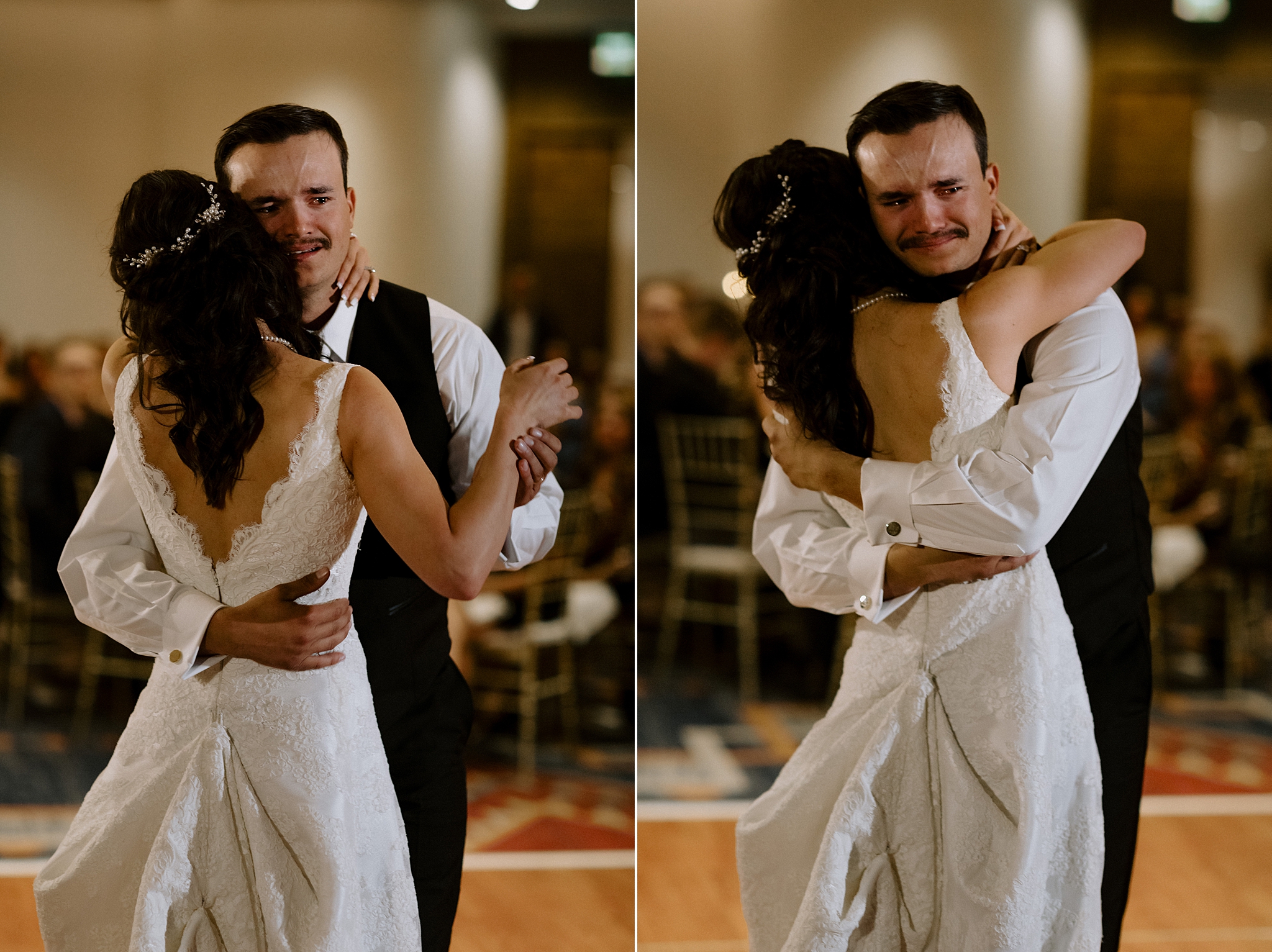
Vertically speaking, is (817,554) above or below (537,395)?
below

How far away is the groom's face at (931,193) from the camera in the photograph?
1.73 m

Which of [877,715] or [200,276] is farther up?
[200,276]

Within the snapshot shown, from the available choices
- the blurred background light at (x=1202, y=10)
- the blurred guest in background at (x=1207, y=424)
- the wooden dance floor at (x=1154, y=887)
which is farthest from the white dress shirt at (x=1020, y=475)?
the blurred background light at (x=1202, y=10)

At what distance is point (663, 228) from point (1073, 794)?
17.1ft

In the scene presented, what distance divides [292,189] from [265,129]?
0.34ft

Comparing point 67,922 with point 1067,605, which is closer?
point 67,922

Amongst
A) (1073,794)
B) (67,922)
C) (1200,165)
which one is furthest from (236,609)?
(1200,165)

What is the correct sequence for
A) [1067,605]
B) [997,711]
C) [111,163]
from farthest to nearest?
[111,163]
[1067,605]
[997,711]

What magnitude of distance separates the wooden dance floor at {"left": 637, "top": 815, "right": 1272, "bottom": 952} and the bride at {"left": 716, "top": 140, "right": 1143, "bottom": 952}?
57.9 inches

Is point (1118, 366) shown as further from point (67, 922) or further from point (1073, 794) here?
point (67, 922)

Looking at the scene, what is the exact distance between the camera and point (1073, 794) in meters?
1.71

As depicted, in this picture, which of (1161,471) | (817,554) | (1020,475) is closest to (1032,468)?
(1020,475)

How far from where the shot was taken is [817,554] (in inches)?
73.0

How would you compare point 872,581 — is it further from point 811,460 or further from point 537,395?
point 537,395
